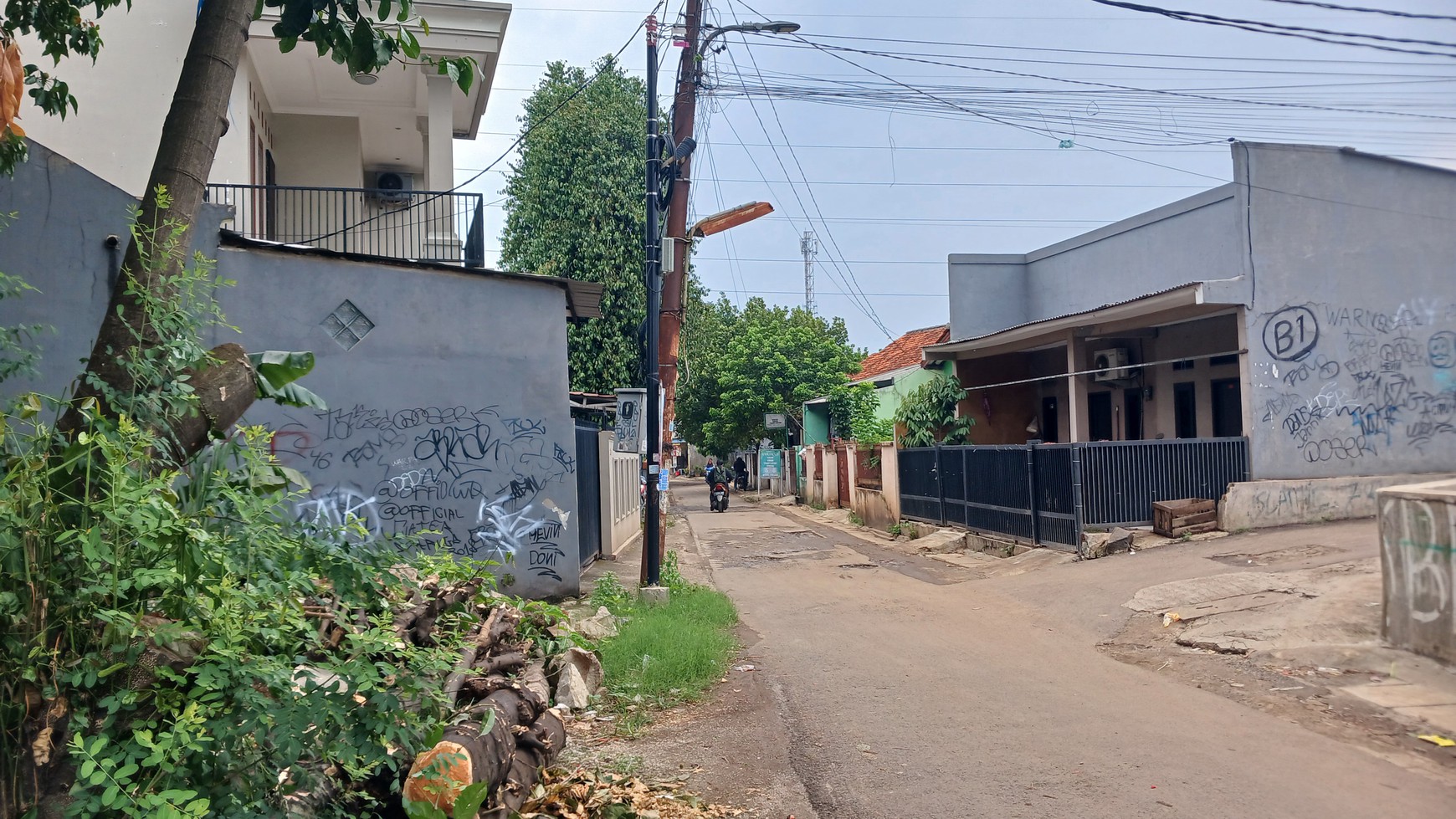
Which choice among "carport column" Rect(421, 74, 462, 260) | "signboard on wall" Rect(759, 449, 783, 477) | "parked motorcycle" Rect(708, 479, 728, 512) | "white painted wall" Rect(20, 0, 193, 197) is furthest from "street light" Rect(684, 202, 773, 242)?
"signboard on wall" Rect(759, 449, 783, 477)

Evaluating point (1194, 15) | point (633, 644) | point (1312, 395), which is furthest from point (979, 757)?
point (1312, 395)

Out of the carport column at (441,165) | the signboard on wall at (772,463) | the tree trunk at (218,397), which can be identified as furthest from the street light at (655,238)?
the signboard on wall at (772,463)

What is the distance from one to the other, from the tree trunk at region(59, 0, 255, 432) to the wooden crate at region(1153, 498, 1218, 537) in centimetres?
1284

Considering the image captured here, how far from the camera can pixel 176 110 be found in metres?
4.77

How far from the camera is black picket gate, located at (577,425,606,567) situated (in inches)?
561

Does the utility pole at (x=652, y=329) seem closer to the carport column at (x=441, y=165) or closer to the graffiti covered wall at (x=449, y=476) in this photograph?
the graffiti covered wall at (x=449, y=476)

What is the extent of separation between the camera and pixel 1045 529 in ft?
49.9

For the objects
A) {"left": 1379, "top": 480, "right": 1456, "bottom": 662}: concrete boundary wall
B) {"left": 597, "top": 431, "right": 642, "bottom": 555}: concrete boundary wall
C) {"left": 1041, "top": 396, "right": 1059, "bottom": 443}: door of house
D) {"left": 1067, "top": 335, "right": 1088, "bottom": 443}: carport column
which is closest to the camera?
{"left": 1379, "top": 480, "right": 1456, "bottom": 662}: concrete boundary wall

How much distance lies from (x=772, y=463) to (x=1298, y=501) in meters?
27.2

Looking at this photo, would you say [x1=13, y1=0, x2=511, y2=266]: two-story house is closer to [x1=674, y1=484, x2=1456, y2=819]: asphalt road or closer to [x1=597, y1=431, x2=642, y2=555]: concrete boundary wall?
[x1=597, y1=431, x2=642, y2=555]: concrete boundary wall

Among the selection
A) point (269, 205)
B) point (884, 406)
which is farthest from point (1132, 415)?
point (269, 205)

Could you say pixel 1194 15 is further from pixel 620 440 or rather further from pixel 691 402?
pixel 691 402

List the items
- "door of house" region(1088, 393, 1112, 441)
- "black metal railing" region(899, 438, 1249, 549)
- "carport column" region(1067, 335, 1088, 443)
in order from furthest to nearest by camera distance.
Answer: "door of house" region(1088, 393, 1112, 441), "carport column" region(1067, 335, 1088, 443), "black metal railing" region(899, 438, 1249, 549)

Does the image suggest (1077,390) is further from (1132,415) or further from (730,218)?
(730,218)
